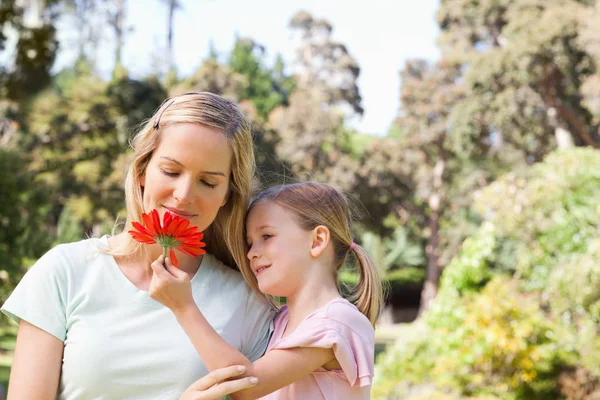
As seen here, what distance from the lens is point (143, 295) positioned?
1797 mm

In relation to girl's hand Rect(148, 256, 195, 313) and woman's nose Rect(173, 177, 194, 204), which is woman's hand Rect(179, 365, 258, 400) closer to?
girl's hand Rect(148, 256, 195, 313)

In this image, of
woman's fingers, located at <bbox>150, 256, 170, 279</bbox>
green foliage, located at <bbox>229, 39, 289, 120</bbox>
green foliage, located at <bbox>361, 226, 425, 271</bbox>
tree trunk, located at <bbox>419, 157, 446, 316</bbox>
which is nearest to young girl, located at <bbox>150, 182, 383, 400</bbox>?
woman's fingers, located at <bbox>150, 256, 170, 279</bbox>

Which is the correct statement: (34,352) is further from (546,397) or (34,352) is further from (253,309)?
(546,397)

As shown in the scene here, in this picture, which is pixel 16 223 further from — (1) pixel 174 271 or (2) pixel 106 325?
(1) pixel 174 271

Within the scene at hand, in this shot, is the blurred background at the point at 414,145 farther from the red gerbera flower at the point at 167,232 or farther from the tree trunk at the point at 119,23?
the red gerbera flower at the point at 167,232

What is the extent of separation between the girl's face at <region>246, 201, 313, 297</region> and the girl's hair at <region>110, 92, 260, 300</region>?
43 millimetres

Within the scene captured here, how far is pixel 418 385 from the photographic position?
9.63 meters

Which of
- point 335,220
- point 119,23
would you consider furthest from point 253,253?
point 119,23

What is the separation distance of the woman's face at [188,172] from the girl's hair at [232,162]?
30 mm

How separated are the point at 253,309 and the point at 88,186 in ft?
44.7

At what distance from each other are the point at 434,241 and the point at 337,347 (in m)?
23.2

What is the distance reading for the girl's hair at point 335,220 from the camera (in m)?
2.04

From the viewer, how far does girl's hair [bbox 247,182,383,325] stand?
80.5 inches

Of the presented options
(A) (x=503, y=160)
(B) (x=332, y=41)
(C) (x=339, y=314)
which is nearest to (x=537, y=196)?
(C) (x=339, y=314)
